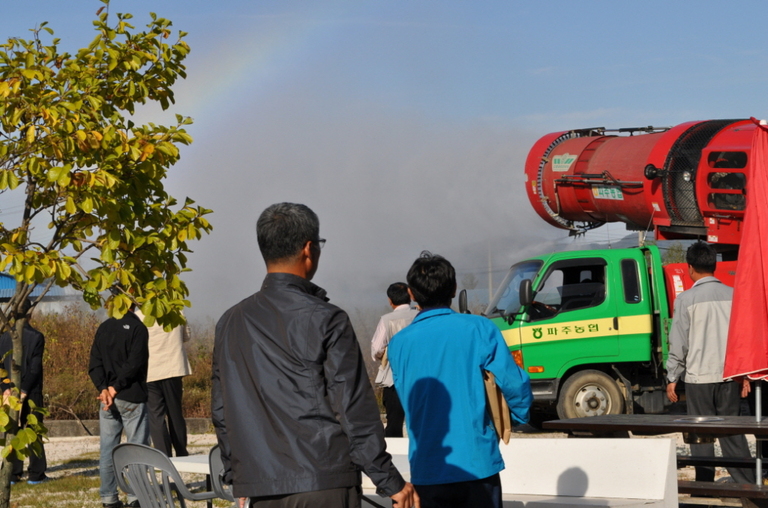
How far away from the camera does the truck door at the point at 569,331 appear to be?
439 inches

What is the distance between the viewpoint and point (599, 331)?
11203 millimetres

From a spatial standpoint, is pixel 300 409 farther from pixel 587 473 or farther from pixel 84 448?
pixel 84 448

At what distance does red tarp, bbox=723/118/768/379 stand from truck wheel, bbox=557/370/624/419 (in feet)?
18.2

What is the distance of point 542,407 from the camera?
11.3m

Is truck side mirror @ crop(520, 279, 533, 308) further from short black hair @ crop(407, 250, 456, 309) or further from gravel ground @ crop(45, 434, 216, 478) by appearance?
short black hair @ crop(407, 250, 456, 309)

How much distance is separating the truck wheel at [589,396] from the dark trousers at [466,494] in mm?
7639

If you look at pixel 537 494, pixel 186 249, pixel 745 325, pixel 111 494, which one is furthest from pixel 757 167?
pixel 111 494

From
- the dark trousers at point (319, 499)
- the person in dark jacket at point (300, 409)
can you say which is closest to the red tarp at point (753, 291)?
the person in dark jacket at point (300, 409)

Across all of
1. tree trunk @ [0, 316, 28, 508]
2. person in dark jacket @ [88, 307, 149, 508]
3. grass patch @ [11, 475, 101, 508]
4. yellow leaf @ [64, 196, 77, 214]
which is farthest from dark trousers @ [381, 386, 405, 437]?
yellow leaf @ [64, 196, 77, 214]

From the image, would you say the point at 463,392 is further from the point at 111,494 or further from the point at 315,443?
the point at 111,494

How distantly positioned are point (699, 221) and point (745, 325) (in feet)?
20.8

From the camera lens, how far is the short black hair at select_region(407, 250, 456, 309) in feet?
12.7

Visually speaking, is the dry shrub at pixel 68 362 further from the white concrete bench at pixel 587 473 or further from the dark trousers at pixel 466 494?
the dark trousers at pixel 466 494

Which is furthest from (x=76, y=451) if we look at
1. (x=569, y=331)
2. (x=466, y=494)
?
(x=466, y=494)
